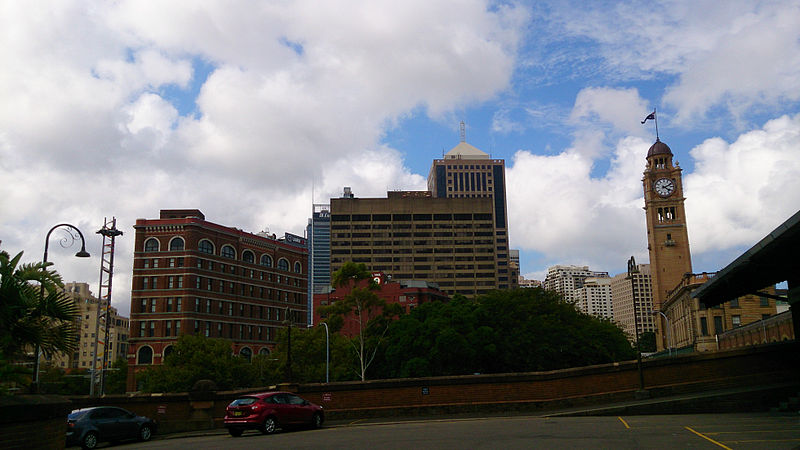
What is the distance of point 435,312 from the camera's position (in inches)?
2190

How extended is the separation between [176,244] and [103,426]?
72.6 m

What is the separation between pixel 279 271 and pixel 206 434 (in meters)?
85.4

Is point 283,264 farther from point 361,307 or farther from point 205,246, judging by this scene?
point 361,307

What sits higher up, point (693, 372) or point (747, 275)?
point (747, 275)

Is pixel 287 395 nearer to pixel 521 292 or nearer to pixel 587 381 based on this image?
pixel 587 381

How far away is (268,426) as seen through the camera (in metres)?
20.9

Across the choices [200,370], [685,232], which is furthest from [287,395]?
[685,232]

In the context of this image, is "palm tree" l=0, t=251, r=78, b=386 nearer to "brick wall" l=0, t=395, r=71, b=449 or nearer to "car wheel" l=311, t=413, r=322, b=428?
"brick wall" l=0, t=395, r=71, b=449

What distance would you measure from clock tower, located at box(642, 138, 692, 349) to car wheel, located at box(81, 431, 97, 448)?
406 feet

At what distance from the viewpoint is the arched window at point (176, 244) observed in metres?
89.8

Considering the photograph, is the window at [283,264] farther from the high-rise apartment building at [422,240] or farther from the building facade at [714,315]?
the building facade at [714,315]

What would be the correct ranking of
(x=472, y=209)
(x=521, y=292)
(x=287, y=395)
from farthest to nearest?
(x=472, y=209) < (x=521, y=292) < (x=287, y=395)

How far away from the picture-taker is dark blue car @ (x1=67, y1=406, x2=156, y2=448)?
20.0 m

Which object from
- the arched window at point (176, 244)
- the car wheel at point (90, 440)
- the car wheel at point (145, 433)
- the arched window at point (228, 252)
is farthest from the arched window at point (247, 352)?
the car wheel at point (90, 440)
